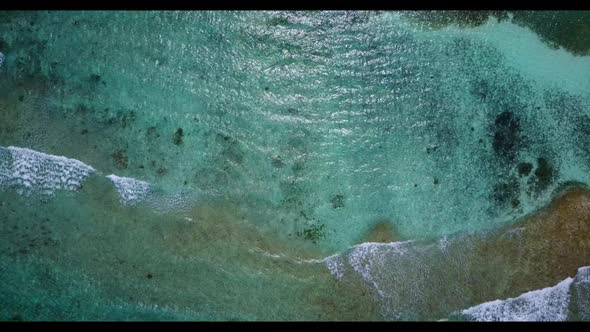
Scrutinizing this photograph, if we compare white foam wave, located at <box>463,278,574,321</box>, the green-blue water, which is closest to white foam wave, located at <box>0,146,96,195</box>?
the green-blue water

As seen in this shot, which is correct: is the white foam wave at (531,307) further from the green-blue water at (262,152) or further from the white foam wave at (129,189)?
the white foam wave at (129,189)

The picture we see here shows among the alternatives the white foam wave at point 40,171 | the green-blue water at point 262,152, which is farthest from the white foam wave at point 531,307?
the white foam wave at point 40,171

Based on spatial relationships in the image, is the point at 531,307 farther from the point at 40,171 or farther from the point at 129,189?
the point at 40,171

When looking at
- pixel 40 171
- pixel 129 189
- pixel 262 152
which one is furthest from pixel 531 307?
pixel 40 171

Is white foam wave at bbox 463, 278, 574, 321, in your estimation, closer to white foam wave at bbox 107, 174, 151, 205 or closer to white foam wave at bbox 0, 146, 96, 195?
white foam wave at bbox 107, 174, 151, 205
